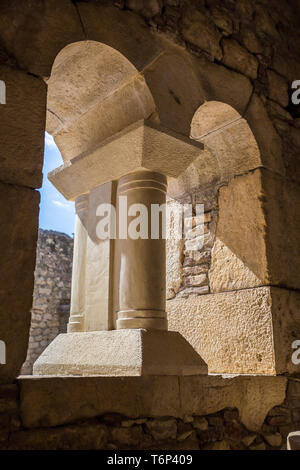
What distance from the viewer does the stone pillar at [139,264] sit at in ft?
6.85

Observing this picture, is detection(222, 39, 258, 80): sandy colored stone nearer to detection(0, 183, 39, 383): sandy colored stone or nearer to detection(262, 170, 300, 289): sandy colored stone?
detection(262, 170, 300, 289): sandy colored stone

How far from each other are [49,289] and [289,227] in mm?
5342

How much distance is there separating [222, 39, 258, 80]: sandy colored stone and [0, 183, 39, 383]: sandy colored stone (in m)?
1.75

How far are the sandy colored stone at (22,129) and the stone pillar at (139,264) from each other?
0.63 metres

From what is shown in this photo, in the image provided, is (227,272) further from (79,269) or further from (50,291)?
(50,291)

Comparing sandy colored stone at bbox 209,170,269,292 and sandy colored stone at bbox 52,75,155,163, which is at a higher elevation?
sandy colored stone at bbox 52,75,155,163

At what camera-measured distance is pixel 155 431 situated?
179cm

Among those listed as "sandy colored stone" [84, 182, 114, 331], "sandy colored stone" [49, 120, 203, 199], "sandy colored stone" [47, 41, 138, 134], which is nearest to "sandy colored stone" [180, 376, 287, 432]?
"sandy colored stone" [84, 182, 114, 331]

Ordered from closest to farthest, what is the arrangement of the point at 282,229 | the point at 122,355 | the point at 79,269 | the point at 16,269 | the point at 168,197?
1. the point at 16,269
2. the point at 122,355
3. the point at 79,269
4. the point at 282,229
5. the point at 168,197

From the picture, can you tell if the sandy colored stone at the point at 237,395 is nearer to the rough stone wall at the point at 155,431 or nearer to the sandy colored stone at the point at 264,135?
the rough stone wall at the point at 155,431

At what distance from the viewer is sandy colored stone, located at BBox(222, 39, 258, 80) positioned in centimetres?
275

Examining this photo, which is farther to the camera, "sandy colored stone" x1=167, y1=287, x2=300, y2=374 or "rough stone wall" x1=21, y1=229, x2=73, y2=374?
"rough stone wall" x1=21, y1=229, x2=73, y2=374

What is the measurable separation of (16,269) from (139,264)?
71cm

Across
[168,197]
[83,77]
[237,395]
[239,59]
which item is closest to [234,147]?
[239,59]
